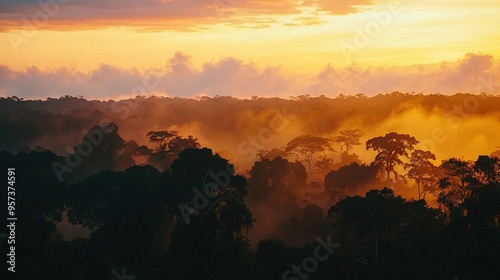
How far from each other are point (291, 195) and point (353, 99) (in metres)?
118

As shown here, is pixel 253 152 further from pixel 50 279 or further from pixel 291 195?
pixel 50 279

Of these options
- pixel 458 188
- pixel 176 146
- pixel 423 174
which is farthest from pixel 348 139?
pixel 458 188

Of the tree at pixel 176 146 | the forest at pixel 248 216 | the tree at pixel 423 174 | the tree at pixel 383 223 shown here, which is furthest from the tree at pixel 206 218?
the tree at pixel 176 146

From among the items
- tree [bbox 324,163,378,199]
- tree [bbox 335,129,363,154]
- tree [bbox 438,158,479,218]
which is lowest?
tree [bbox 438,158,479,218]

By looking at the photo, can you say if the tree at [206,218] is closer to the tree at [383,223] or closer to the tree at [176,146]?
the tree at [383,223]

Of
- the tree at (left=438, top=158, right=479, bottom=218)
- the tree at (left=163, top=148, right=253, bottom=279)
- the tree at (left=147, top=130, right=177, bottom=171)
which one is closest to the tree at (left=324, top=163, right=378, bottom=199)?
the tree at (left=438, top=158, right=479, bottom=218)

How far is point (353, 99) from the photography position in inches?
6993

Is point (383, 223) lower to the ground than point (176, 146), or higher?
lower

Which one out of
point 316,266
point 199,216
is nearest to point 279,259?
point 316,266

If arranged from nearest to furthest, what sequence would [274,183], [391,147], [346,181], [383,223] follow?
1. [383,223]
2. [274,183]
3. [346,181]
4. [391,147]

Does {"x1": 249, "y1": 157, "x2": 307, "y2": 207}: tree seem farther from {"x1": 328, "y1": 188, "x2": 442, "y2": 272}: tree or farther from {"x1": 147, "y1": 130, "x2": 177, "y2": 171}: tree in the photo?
{"x1": 328, "y1": 188, "x2": 442, "y2": 272}: tree

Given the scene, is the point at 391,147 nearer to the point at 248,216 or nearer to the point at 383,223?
the point at 248,216

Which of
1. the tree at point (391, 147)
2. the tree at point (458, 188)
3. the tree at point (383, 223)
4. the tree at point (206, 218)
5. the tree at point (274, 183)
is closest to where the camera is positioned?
the tree at point (383, 223)

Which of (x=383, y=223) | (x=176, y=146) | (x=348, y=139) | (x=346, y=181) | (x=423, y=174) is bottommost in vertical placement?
(x=383, y=223)
